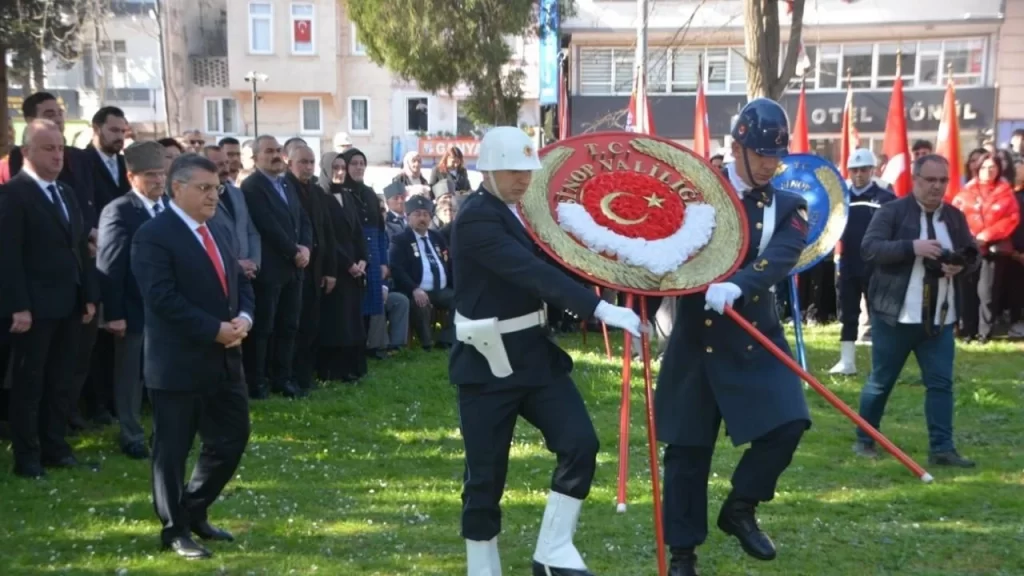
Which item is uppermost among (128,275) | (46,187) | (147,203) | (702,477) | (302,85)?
(302,85)

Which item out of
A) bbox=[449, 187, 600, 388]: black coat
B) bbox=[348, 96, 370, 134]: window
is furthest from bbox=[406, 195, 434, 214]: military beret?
bbox=[348, 96, 370, 134]: window

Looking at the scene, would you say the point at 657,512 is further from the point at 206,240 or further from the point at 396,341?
the point at 396,341

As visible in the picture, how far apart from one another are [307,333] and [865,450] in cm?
549

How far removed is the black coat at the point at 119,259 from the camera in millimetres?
7891

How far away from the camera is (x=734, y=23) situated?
37656mm

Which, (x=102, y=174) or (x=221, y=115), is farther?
(x=221, y=115)

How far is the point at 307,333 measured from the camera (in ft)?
37.2

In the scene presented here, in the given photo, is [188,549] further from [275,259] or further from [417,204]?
[417,204]

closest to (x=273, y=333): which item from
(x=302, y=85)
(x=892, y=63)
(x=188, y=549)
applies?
(x=188, y=549)

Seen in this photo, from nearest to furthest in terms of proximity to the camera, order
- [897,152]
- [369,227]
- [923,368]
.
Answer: [923,368], [369,227], [897,152]

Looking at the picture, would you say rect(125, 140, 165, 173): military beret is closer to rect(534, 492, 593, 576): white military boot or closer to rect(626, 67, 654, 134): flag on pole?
rect(534, 492, 593, 576): white military boot

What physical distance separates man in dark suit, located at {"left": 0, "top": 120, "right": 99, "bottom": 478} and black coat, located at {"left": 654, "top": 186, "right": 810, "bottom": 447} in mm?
4176

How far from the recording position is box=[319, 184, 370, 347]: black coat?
11.7 meters

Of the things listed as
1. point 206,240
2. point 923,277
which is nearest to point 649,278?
point 206,240
